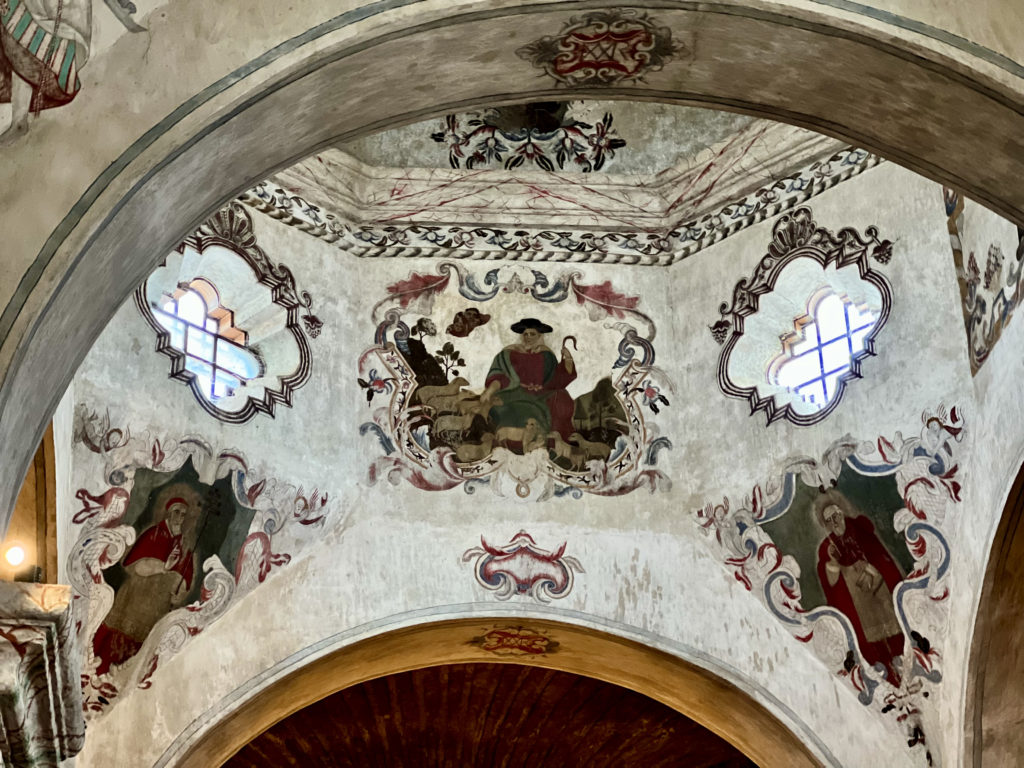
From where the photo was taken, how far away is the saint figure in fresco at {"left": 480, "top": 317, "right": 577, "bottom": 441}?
11.5 meters

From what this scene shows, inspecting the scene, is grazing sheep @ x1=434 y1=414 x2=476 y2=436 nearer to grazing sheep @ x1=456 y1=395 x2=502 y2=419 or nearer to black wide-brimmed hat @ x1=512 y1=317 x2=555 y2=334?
grazing sheep @ x1=456 y1=395 x2=502 y2=419

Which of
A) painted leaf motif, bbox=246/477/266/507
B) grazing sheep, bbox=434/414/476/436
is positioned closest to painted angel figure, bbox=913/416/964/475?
grazing sheep, bbox=434/414/476/436

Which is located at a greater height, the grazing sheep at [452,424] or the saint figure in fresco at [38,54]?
the grazing sheep at [452,424]

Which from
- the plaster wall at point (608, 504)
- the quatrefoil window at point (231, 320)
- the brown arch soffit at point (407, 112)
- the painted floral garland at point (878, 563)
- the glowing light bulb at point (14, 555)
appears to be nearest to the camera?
the glowing light bulb at point (14, 555)

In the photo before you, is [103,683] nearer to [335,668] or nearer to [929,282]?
[335,668]

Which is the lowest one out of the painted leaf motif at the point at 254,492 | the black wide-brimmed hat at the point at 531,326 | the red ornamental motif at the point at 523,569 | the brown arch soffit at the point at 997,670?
the brown arch soffit at the point at 997,670

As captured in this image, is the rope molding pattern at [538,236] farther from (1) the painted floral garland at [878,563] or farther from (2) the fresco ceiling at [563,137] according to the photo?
(1) the painted floral garland at [878,563]

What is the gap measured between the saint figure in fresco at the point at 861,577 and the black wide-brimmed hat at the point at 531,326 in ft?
8.35

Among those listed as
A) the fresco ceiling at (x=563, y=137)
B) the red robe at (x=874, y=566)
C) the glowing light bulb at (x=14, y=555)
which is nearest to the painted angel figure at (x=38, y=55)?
the glowing light bulb at (x=14, y=555)

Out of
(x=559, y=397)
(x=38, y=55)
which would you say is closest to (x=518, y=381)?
(x=559, y=397)

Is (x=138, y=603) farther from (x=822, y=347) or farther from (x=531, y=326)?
(x=822, y=347)

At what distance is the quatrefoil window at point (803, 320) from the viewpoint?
1080 cm

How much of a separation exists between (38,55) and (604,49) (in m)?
2.41

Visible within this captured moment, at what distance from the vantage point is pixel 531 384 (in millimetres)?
11492
